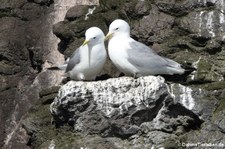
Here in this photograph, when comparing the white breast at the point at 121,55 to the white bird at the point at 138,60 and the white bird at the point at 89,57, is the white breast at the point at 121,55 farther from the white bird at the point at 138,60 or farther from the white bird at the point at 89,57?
the white bird at the point at 89,57

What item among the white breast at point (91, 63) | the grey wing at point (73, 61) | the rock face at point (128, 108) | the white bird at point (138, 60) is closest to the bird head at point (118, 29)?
the white bird at point (138, 60)

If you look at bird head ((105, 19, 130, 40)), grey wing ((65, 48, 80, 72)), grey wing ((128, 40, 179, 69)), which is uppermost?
bird head ((105, 19, 130, 40))

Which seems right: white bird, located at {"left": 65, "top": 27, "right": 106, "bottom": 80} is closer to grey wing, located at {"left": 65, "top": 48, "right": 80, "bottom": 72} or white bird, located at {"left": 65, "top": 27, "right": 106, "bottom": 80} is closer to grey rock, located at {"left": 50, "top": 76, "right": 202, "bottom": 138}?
grey wing, located at {"left": 65, "top": 48, "right": 80, "bottom": 72}

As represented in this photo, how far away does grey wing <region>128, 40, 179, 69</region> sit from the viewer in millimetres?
8977

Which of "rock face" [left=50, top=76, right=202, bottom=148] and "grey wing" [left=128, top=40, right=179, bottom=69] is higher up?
"grey wing" [left=128, top=40, right=179, bottom=69]

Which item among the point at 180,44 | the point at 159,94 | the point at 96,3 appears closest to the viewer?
the point at 159,94

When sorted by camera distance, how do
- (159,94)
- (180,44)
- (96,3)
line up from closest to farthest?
1. (159,94)
2. (180,44)
3. (96,3)

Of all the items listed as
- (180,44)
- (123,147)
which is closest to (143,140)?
(123,147)

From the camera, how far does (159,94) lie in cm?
880

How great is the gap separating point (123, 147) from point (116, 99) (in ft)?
1.87

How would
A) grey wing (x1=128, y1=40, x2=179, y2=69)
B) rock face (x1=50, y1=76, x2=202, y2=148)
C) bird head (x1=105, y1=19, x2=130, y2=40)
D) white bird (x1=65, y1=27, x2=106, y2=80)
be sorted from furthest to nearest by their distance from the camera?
bird head (x1=105, y1=19, x2=130, y2=40), white bird (x1=65, y1=27, x2=106, y2=80), grey wing (x1=128, y1=40, x2=179, y2=69), rock face (x1=50, y1=76, x2=202, y2=148)

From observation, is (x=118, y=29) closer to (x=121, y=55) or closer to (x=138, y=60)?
(x=121, y=55)

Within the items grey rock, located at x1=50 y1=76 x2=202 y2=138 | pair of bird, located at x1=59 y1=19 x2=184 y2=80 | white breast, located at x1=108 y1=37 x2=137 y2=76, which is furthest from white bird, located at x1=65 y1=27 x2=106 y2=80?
grey rock, located at x1=50 y1=76 x2=202 y2=138

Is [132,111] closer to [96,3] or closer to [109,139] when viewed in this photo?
[109,139]
